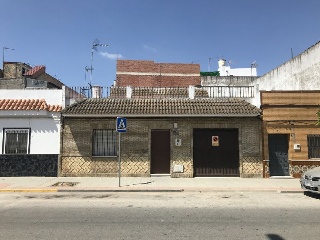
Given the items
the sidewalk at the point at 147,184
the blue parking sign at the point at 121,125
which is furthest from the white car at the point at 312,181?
the blue parking sign at the point at 121,125

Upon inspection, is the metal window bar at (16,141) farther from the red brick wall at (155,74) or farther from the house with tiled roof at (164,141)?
the red brick wall at (155,74)

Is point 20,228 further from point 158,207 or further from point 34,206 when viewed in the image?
point 158,207

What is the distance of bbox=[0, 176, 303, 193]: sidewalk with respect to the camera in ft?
37.6

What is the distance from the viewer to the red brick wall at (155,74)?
33.7m

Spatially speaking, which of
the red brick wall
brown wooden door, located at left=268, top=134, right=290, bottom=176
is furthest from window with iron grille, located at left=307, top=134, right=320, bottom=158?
the red brick wall

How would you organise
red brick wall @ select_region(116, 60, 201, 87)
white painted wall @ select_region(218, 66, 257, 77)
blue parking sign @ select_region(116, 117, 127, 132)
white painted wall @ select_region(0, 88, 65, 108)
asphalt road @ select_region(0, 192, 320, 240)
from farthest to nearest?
white painted wall @ select_region(218, 66, 257, 77) < red brick wall @ select_region(116, 60, 201, 87) < white painted wall @ select_region(0, 88, 65, 108) < blue parking sign @ select_region(116, 117, 127, 132) < asphalt road @ select_region(0, 192, 320, 240)

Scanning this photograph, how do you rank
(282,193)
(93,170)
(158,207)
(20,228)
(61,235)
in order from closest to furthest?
(61,235)
(20,228)
(158,207)
(282,193)
(93,170)

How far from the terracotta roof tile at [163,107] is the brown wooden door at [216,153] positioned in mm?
1139

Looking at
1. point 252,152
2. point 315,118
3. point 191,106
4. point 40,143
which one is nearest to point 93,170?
point 40,143

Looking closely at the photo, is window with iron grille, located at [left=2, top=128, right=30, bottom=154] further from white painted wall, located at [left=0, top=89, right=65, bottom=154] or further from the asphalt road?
the asphalt road

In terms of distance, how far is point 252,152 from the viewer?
15.0 meters

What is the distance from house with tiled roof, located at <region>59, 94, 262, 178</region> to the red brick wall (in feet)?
61.0

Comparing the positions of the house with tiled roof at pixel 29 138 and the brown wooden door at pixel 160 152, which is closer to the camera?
the house with tiled roof at pixel 29 138

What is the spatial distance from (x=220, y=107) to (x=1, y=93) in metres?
12.1
